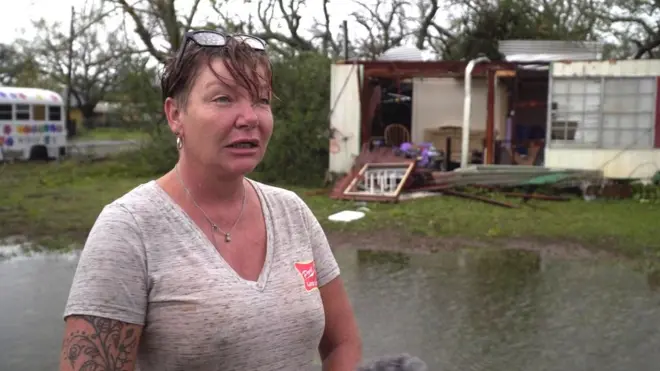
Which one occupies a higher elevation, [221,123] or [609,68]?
[609,68]

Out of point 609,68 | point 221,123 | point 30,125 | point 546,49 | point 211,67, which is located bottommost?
point 30,125

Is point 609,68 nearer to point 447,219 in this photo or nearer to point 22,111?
point 447,219

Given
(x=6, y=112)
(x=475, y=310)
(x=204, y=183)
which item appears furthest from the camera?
(x=6, y=112)

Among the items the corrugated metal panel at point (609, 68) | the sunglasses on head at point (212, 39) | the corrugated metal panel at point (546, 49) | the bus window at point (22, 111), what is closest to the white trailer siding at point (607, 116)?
the corrugated metal panel at point (609, 68)

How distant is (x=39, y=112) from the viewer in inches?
882

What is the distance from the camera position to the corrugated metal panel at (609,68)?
14672 mm

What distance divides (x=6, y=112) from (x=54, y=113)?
6.27 feet

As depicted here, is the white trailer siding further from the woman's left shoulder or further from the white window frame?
the woman's left shoulder

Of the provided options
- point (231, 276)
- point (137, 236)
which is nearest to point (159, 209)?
point (137, 236)

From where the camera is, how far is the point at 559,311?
654cm

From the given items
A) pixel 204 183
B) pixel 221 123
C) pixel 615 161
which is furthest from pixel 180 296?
pixel 615 161

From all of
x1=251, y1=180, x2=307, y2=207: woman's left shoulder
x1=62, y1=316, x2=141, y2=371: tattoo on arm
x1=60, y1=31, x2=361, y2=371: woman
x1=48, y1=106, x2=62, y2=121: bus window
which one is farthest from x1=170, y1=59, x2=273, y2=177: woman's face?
x1=48, y1=106, x2=62, y2=121: bus window

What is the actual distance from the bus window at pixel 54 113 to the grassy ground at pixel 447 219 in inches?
311

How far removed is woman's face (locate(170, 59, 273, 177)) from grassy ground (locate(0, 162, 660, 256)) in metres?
8.28
